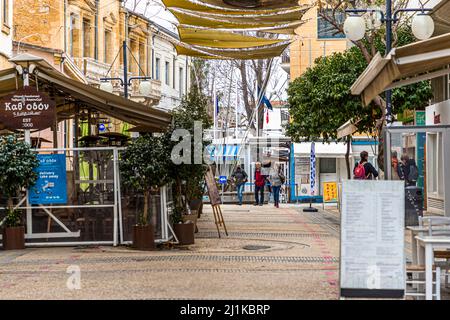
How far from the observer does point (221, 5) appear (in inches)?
756

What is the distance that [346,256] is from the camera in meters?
9.10

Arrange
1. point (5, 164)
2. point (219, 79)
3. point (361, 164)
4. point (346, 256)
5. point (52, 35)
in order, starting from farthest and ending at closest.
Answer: point (219, 79)
point (52, 35)
point (361, 164)
point (5, 164)
point (346, 256)

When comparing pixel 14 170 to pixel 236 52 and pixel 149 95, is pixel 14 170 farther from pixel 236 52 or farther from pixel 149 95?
pixel 149 95

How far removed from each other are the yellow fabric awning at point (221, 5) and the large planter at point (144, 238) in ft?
16.5

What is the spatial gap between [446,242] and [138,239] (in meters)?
8.13

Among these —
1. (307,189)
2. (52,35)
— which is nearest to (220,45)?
(52,35)

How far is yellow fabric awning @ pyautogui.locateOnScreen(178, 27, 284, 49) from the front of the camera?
21122 mm

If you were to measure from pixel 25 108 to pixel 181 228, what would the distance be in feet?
11.7

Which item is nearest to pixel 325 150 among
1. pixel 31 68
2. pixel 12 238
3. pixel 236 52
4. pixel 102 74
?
pixel 102 74

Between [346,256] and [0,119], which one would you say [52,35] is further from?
[346,256]

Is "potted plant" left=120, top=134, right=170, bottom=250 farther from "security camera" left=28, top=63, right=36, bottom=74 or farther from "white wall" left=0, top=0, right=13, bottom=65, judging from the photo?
"white wall" left=0, top=0, right=13, bottom=65

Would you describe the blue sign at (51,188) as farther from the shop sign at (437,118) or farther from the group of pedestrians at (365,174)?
the shop sign at (437,118)

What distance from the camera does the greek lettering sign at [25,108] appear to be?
17.0 meters

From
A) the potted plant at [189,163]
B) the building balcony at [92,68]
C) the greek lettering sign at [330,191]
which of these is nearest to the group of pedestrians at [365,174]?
the greek lettering sign at [330,191]
